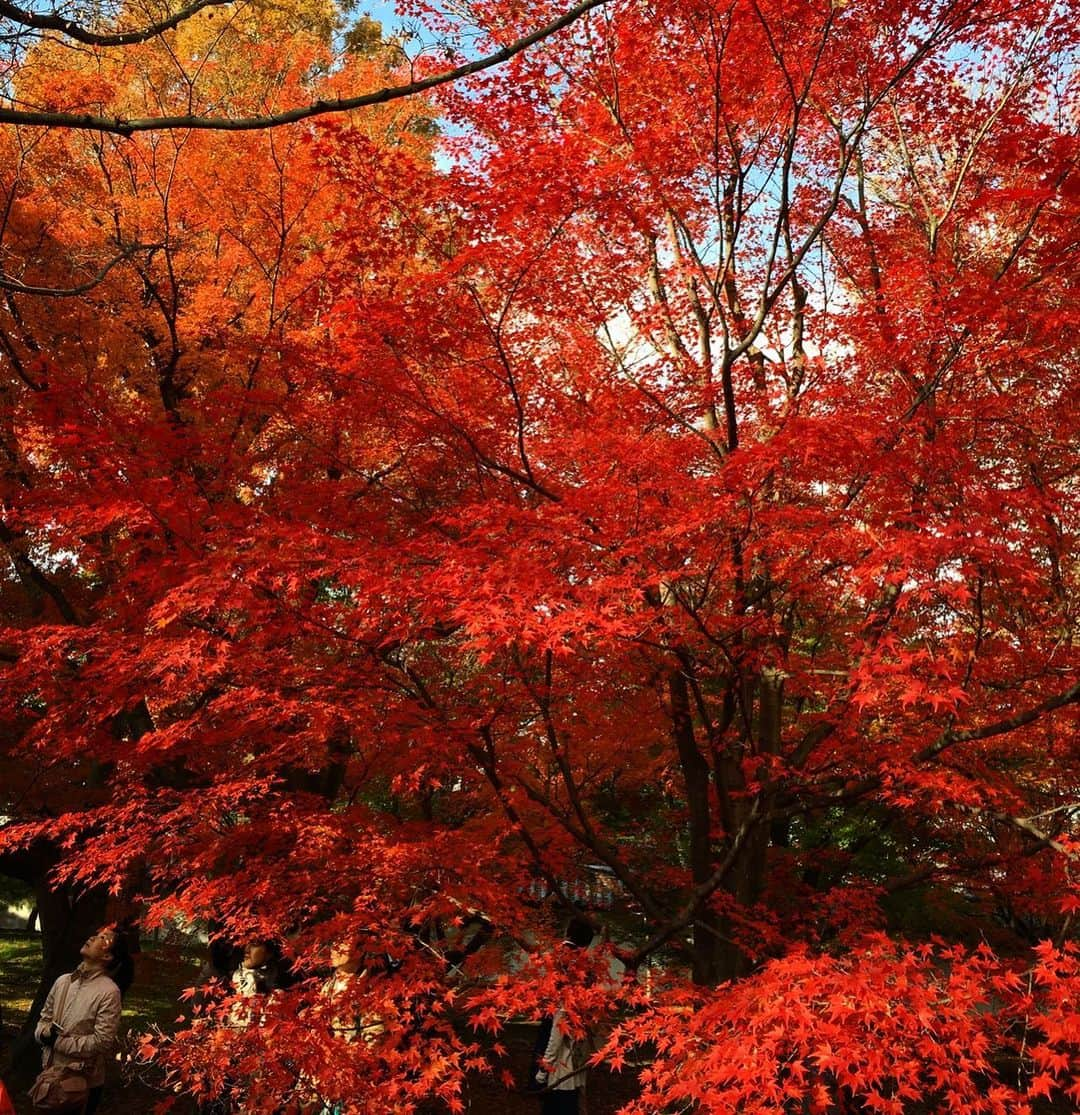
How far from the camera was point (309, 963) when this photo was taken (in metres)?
5.86

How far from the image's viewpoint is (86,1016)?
17.4 ft

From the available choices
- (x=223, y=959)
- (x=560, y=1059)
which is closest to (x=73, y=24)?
(x=560, y=1059)

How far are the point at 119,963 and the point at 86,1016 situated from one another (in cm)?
50

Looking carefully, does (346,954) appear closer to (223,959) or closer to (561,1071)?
(561,1071)

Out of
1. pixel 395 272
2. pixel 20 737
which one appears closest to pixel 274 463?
pixel 395 272

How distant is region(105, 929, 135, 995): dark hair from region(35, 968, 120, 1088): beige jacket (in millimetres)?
128

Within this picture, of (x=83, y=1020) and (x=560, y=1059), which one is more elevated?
(x=83, y=1020)

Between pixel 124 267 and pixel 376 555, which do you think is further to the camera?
pixel 124 267

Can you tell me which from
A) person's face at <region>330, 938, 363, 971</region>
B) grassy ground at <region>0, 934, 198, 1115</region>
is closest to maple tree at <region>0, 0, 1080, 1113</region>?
person's face at <region>330, 938, 363, 971</region>

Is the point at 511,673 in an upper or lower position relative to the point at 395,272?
lower

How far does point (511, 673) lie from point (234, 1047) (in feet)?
10.8

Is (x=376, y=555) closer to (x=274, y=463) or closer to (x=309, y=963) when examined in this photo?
(x=309, y=963)

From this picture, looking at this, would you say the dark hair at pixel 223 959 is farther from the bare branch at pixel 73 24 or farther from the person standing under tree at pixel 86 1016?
the bare branch at pixel 73 24

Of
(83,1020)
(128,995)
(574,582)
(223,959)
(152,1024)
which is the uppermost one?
(574,582)
